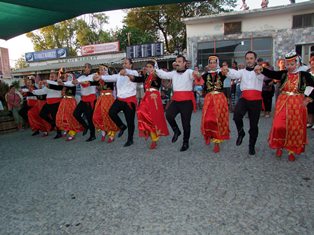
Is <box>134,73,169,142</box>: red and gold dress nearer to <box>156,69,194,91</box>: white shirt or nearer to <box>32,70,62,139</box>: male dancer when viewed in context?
<box>156,69,194,91</box>: white shirt

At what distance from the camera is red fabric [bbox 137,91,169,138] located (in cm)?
533

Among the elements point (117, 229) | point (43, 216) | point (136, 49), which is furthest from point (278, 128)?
point (136, 49)

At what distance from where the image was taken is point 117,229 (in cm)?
251

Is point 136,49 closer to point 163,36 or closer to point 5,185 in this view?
point 163,36

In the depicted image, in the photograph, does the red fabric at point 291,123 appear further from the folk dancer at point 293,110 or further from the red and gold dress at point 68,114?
the red and gold dress at point 68,114

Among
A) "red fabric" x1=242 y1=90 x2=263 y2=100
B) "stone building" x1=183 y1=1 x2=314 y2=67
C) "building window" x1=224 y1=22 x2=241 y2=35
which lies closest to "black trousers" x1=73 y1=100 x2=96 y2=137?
"red fabric" x1=242 y1=90 x2=263 y2=100

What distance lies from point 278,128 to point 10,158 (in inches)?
188

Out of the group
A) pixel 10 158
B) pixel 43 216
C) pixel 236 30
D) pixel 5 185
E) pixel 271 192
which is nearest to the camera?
pixel 43 216

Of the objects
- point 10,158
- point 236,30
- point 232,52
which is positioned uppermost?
point 236,30

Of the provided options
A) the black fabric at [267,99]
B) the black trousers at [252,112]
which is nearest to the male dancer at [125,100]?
the black trousers at [252,112]

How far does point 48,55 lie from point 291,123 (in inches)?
1198

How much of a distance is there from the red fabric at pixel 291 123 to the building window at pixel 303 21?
49.7 ft

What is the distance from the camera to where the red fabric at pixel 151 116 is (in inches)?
210

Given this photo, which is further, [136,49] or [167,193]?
[136,49]
